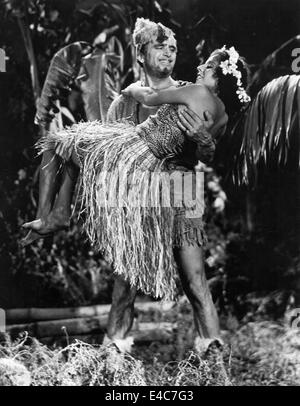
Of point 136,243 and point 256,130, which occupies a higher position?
point 256,130

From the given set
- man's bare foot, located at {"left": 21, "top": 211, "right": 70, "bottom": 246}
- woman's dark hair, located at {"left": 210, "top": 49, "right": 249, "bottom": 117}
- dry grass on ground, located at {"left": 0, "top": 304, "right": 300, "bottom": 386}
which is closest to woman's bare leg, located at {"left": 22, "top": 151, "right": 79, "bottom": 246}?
man's bare foot, located at {"left": 21, "top": 211, "right": 70, "bottom": 246}

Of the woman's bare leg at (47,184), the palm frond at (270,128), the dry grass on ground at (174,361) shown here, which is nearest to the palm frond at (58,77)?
the woman's bare leg at (47,184)

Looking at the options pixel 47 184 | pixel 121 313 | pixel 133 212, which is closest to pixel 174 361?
pixel 121 313

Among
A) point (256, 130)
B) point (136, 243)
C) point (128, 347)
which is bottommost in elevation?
point (128, 347)

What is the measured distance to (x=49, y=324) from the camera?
9.57 feet

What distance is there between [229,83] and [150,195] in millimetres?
519

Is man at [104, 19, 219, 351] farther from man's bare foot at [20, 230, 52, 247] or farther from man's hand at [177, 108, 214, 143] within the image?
man's bare foot at [20, 230, 52, 247]

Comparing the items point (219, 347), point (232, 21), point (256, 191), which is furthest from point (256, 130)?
point (219, 347)

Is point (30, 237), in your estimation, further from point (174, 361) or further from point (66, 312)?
point (174, 361)

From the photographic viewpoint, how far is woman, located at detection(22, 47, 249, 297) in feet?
8.93

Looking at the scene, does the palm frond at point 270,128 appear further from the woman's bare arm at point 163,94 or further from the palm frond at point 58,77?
the palm frond at point 58,77

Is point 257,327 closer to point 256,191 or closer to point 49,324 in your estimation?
point 256,191

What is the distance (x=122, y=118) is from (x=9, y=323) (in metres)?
0.92

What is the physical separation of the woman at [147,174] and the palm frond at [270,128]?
3.8 inches
